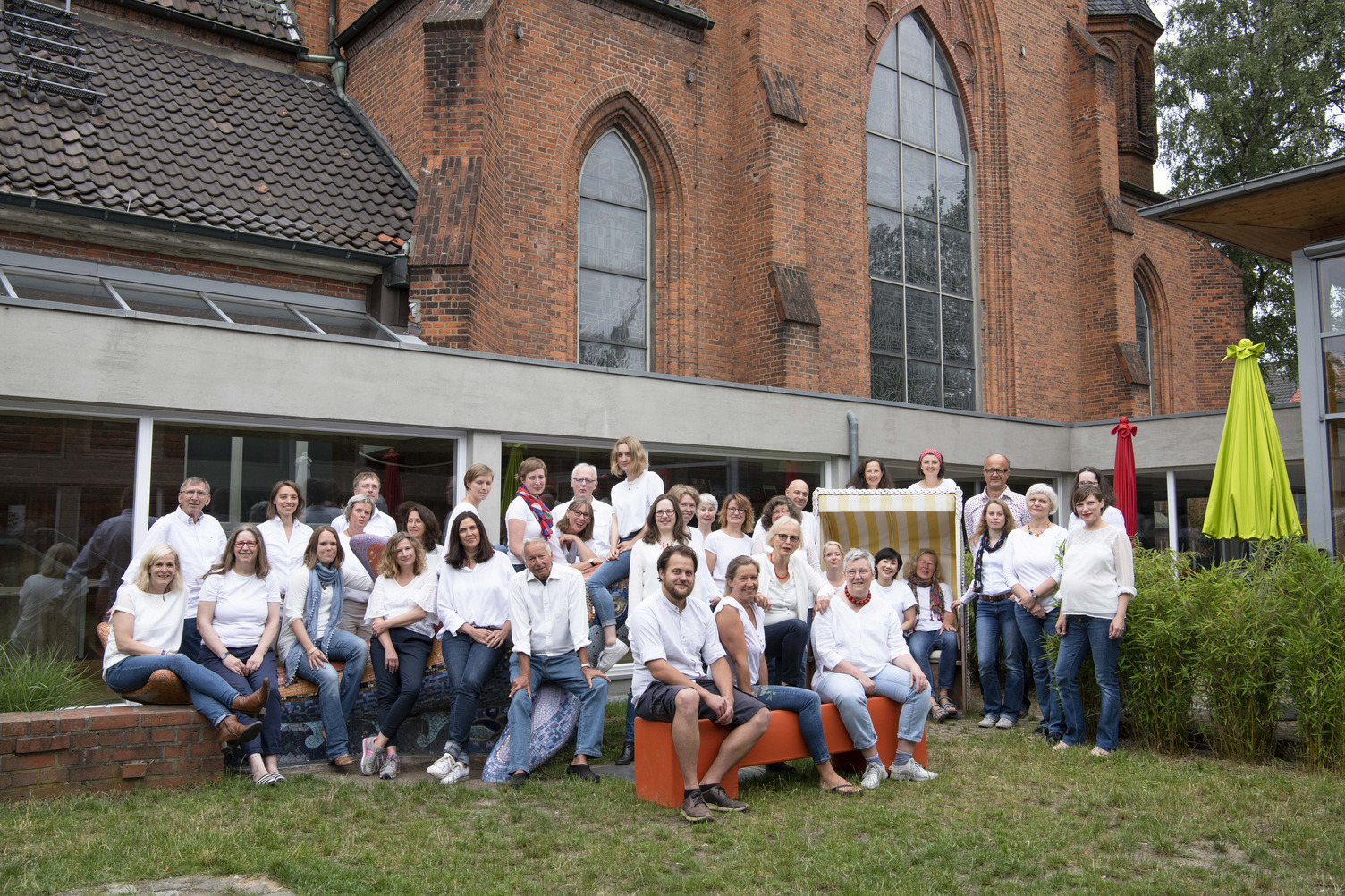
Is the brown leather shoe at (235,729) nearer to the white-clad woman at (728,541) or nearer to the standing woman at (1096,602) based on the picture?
the white-clad woman at (728,541)

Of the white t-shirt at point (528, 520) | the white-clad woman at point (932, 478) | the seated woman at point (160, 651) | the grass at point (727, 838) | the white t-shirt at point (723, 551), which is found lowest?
the grass at point (727, 838)

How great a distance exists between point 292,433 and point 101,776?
11.2 feet

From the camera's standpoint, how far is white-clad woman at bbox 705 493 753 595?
7.85 metres

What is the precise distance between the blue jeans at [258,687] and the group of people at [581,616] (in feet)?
0.04

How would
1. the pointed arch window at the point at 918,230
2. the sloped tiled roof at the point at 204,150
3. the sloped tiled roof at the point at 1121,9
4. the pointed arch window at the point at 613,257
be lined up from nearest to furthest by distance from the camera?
the sloped tiled roof at the point at 204,150 < the pointed arch window at the point at 613,257 < the pointed arch window at the point at 918,230 < the sloped tiled roof at the point at 1121,9

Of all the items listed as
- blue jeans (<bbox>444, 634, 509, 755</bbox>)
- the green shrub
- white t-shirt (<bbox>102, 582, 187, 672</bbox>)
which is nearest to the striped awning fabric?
blue jeans (<bbox>444, 634, 509, 755</bbox>)

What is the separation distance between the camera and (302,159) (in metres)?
13.8

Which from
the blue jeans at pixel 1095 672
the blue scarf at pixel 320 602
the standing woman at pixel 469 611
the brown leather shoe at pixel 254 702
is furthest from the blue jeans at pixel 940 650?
the brown leather shoe at pixel 254 702

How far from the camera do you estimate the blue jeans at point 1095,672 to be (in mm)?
7422

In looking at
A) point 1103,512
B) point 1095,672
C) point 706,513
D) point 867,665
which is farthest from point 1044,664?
point 706,513

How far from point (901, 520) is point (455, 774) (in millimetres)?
4555

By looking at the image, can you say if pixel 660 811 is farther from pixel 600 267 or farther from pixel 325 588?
pixel 600 267

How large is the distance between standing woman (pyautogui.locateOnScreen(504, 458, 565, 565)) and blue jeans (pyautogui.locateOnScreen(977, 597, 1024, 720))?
3.63 m

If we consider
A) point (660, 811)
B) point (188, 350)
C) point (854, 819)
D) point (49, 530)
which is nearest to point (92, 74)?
point (188, 350)
